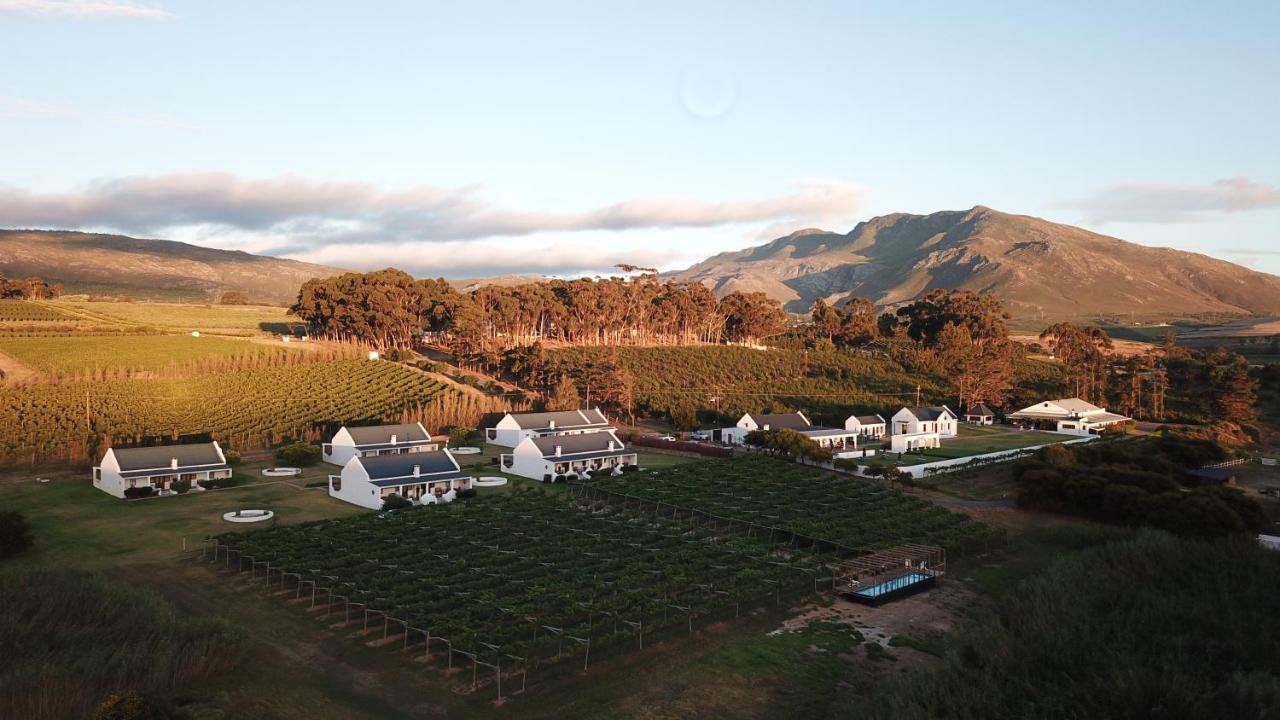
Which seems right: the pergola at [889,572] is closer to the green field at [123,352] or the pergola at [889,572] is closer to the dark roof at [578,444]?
the dark roof at [578,444]

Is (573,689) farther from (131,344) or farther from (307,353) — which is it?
(131,344)

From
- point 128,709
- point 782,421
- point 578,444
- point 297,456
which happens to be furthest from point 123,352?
point 128,709

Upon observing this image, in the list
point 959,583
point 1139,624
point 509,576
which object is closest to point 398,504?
point 509,576

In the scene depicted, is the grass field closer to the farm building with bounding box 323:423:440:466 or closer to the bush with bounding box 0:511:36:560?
the farm building with bounding box 323:423:440:466

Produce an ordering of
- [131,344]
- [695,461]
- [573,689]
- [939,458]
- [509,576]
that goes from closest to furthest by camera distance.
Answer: [573,689] < [509,576] < [695,461] < [939,458] < [131,344]

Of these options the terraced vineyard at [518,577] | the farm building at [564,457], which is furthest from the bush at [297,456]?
the terraced vineyard at [518,577]

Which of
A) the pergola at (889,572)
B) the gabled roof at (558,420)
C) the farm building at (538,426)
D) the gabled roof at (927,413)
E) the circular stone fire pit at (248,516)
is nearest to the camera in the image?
the pergola at (889,572)
